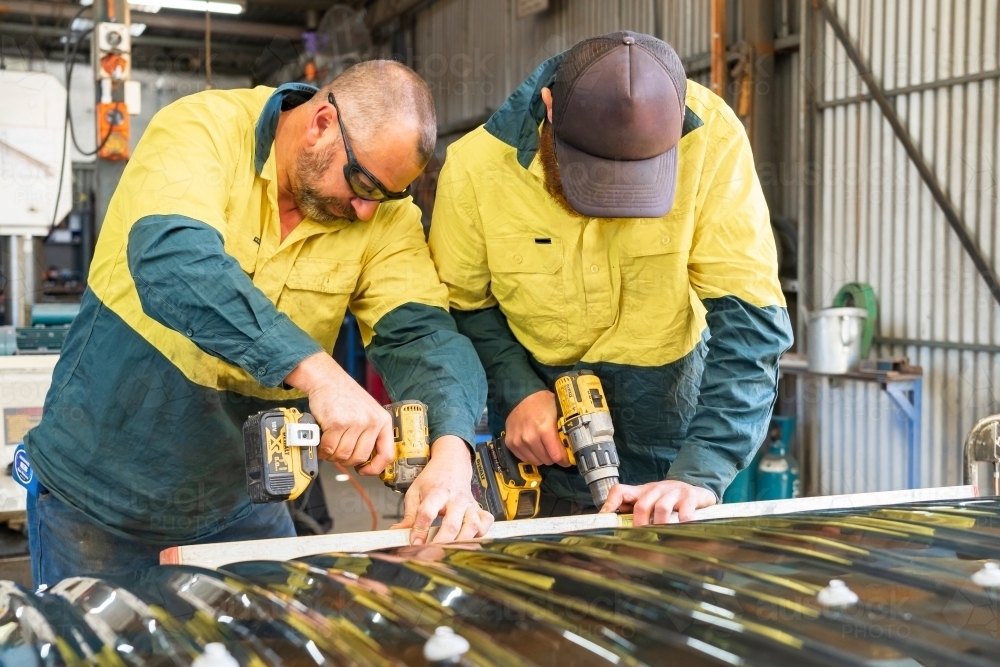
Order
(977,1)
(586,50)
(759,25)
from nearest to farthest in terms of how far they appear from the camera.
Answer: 1. (586,50)
2. (977,1)
3. (759,25)

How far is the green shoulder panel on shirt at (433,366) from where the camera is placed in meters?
1.74

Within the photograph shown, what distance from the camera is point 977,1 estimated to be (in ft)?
13.4

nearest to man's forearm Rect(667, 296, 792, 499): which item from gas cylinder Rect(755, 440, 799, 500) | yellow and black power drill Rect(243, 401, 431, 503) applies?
yellow and black power drill Rect(243, 401, 431, 503)

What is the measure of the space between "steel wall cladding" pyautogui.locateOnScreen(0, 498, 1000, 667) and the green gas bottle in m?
3.67

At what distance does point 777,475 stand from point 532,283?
3209mm

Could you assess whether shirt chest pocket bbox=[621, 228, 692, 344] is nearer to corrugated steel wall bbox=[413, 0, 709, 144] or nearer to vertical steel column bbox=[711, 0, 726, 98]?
vertical steel column bbox=[711, 0, 726, 98]

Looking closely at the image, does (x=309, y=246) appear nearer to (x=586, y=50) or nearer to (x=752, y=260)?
(x=586, y=50)

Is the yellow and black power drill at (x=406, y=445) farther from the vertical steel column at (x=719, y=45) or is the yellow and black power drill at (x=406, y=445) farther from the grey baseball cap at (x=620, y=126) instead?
the vertical steel column at (x=719, y=45)

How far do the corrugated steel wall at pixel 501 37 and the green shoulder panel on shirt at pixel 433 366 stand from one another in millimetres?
4382

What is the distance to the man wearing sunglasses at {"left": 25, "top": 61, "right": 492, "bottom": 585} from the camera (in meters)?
1.50

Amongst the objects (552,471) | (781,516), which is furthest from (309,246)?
(781,516)

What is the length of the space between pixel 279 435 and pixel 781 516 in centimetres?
77

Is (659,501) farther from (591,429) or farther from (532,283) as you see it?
(532,283)

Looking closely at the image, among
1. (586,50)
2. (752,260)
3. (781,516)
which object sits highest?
(586,50)
